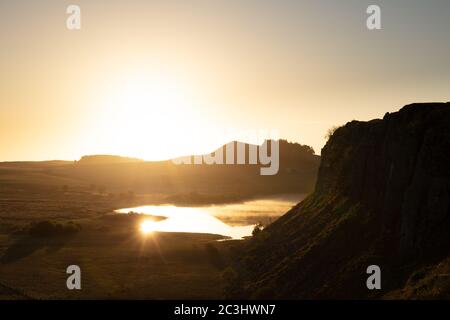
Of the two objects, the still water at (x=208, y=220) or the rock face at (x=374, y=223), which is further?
the still water at (x=208, y=220)

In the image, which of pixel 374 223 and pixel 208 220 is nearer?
pixel 374 223

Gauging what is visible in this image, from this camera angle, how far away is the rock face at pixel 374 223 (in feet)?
99.2

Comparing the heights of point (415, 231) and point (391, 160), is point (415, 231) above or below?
below

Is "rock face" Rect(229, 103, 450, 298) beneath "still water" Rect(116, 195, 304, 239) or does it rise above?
above

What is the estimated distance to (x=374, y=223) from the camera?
35.9m

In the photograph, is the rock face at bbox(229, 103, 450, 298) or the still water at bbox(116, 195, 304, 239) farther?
the still water at bbox(116, 195, 304, 239)

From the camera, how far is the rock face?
30233 mm

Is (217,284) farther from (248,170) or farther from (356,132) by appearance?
(248,170)

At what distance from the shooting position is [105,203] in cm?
12100

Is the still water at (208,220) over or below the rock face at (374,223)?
below

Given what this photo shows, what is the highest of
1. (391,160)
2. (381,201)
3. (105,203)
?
(391,160)

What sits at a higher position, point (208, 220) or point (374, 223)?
point (374, 223)
